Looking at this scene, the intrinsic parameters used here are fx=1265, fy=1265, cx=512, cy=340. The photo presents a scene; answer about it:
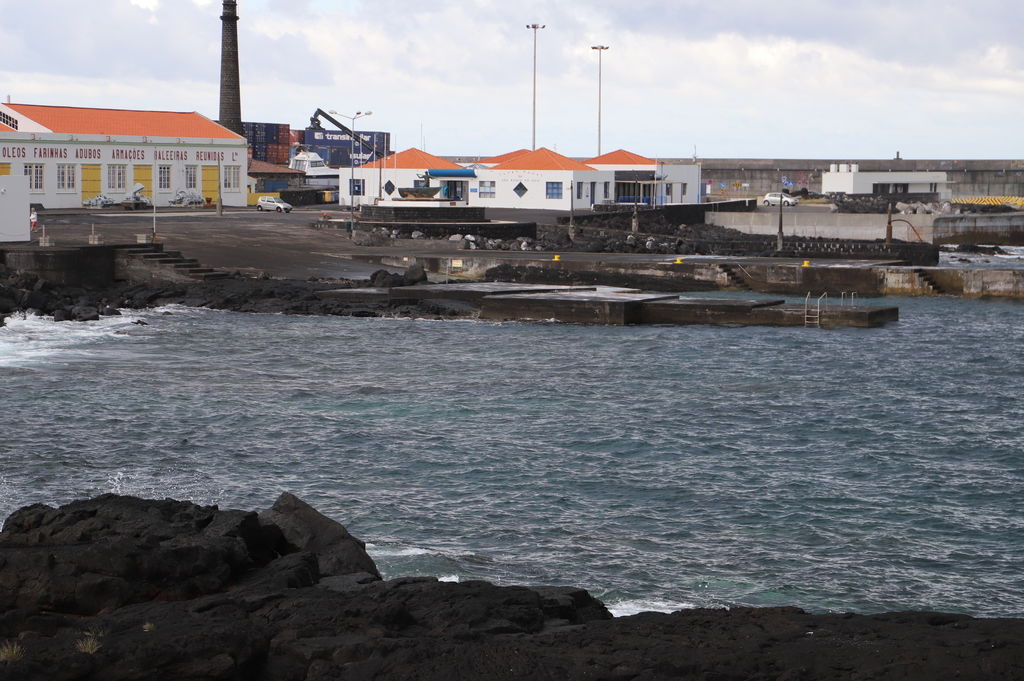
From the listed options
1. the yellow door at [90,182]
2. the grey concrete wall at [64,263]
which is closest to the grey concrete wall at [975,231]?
the yellow door at [90,182]

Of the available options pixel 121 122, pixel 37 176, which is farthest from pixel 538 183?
pixel 37 176

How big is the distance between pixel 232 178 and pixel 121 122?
24.9 feet

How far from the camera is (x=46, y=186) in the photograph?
67.8 metres

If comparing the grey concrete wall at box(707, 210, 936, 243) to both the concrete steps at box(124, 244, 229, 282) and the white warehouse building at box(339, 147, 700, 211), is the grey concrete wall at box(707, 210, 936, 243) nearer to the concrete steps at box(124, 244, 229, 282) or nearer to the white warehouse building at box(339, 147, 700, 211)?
the white warehouse building at box(339, 147, 700, 211)

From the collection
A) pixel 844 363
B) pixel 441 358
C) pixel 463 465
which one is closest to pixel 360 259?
pixel 441 358

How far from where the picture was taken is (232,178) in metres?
79.6

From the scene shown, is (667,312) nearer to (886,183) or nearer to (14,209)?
(14,209)

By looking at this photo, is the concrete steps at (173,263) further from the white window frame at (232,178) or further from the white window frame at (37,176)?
the white window frame at (232,178)

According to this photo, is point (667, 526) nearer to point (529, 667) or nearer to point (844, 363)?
point (529, 667)

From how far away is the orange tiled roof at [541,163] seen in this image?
274ft

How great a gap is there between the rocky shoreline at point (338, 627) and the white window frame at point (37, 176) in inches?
2243

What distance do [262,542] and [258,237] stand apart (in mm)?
44816

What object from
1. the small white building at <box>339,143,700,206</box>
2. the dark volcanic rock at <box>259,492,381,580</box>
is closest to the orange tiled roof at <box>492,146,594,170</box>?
the small white building at <box>339,143,700,206</box>

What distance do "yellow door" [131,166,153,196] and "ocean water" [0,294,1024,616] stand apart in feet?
123
